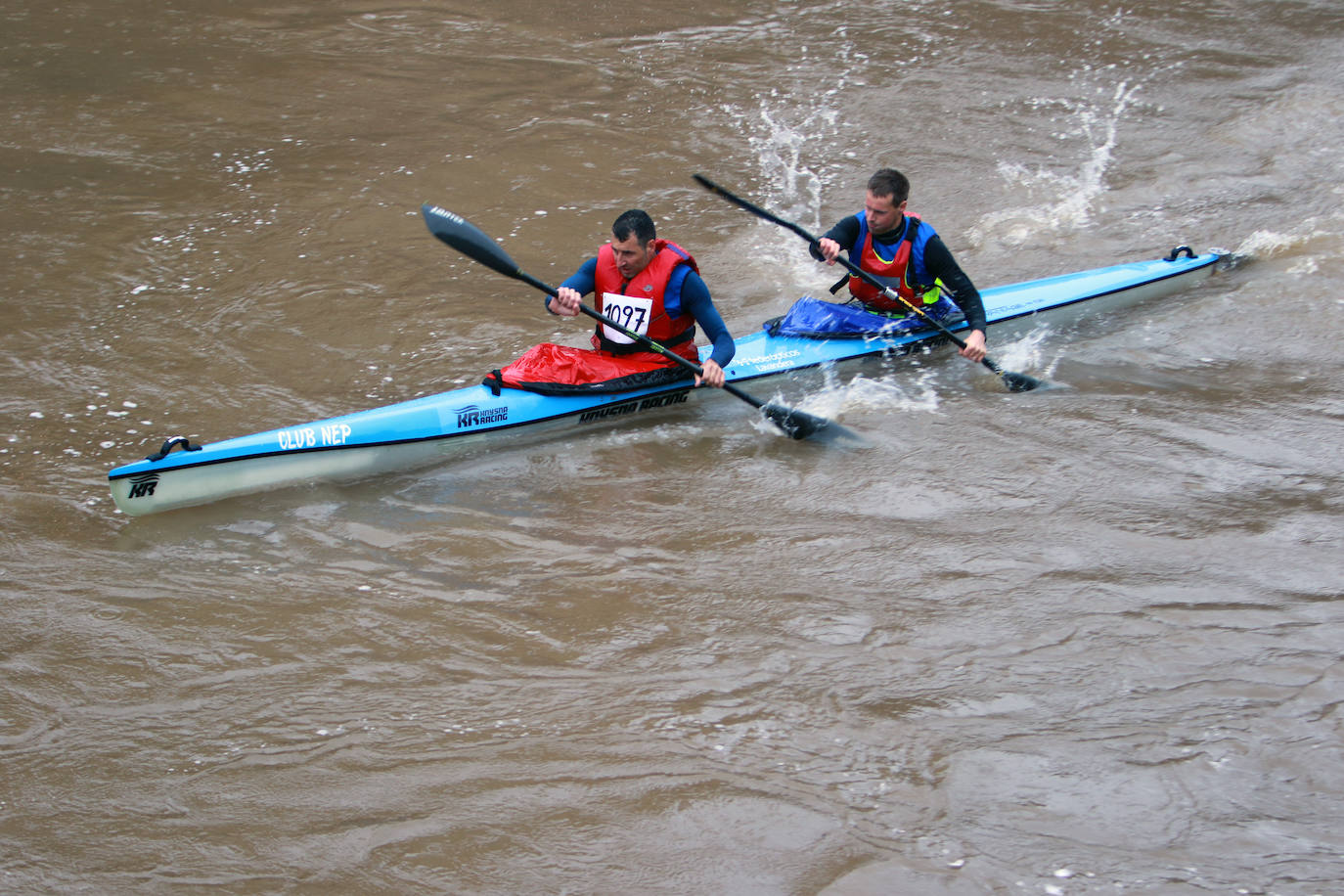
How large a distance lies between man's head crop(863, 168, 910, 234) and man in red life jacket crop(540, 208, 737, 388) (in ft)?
3.13

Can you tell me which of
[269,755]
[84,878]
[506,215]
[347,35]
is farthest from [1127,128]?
[84,878]

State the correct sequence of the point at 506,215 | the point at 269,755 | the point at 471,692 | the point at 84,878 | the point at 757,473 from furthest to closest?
the point at 506,215, the point at 757,473, the point at 471,692, the point at 269,755, the point at 84,878

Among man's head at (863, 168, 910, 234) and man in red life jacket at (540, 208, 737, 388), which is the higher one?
man's head at (863, 168, 910, 234)

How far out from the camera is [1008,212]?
25.2 ft

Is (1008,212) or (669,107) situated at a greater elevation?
(669,107)

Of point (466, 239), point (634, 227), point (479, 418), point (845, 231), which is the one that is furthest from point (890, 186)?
point (479, 418)

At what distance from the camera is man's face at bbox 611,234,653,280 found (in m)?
4.74

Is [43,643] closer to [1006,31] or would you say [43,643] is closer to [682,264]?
[682,264]

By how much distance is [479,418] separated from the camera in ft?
16.4

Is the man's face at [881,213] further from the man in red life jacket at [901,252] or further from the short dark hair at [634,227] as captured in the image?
the short dark hair at [634,227]

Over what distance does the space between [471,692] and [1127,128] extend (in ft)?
24.7

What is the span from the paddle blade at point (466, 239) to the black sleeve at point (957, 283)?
2.09m

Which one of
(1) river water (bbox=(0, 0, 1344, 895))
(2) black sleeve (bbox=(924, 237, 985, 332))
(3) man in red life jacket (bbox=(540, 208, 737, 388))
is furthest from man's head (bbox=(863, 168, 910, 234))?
(3) man in red life jacket (bbox=(540, 208, 737, 388))

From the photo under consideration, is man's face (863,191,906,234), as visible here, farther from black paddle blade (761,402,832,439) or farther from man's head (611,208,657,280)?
man's head (611,208,657,280)
